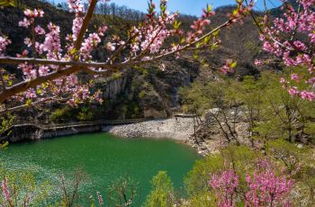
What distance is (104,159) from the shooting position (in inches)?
1773

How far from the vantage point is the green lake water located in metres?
34.7

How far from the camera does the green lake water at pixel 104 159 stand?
34.7 meters

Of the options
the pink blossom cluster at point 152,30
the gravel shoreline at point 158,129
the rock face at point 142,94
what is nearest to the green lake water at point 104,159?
the gravel shoreline at point 158,129

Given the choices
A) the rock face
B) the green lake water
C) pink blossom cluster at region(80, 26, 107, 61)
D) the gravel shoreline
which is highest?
the rock face

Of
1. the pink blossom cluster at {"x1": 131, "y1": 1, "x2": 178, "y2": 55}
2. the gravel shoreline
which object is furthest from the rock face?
the pink blossom cluster at {"x1": 131, "y1": 1, "x2": 178, "y2": 55}

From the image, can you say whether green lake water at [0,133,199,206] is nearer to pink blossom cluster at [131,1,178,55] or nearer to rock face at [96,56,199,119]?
rock face at [96,56,199,119]

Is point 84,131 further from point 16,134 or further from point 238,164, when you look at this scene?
point 238,164

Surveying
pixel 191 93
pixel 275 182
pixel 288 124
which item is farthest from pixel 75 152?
pixel 275 182

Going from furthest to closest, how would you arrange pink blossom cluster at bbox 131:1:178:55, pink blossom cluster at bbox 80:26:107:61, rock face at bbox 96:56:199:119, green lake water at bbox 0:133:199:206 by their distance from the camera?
rock face at bbox 96:56:199:119 → green lake water at bbox 0:133:199:206 → pink blossom cluster at bbox 80:26:107:61 → pink blossom cluster at bbox 131:1:178:55

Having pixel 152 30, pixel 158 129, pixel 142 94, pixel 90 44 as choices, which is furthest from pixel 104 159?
pixel 142 94

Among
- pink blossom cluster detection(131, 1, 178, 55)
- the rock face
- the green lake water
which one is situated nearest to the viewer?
Answer: pink blossom cluster detection(131, 1, 178, 55)

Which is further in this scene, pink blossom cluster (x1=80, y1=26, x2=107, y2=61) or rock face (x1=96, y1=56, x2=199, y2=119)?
rock face (x1=96, y1=56, x2=199, y2=119)

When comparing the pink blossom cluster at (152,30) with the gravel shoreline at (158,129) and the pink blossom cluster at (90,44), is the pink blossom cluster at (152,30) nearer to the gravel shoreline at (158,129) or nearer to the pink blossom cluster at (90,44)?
the pink blossom cluster at (90,44)

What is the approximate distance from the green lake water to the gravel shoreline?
13.5 feet
